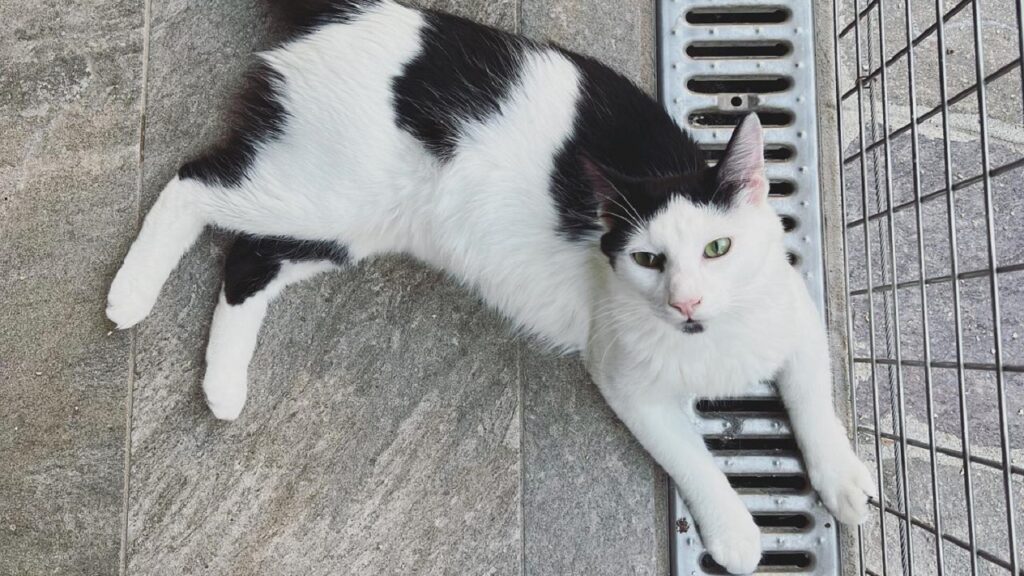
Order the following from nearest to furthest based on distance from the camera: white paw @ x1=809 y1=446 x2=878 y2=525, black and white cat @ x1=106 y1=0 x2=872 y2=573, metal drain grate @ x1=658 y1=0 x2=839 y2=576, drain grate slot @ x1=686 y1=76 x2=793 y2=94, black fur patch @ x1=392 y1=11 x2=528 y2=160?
black and white cat @ x1=106 y1=0 x2=872 y2=573, black fur patch @ x1=392 y1=11 x2=528 y2=160, white paw @ x1=809 y1=446 x2=878 y2=525, metal drain grate @ x1=658 y1=0 x2=839 y2=576, drain grate slot @ x1=686 y1=76 x2=793 y2=94

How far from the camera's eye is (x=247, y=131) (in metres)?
1.33

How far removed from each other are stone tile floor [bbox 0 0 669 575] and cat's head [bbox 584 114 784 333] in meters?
0.47

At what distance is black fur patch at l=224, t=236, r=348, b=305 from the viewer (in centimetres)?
141

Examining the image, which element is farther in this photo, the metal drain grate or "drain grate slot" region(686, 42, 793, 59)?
"drain grate slot" region(686, 42, 793, 59)

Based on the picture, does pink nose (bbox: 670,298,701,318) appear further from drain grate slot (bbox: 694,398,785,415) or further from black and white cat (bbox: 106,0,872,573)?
drain grate slot (bbox: 694,398,785,415)

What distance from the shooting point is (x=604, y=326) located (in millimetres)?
1268

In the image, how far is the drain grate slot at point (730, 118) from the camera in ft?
4.96

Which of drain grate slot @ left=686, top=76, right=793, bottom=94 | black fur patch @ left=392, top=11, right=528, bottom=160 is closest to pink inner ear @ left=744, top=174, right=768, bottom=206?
black fur patch @ left=392, top=11, right=528, bottom=160

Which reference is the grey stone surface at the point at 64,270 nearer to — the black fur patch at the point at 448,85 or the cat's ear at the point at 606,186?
the black fur patch at the point at 448,85

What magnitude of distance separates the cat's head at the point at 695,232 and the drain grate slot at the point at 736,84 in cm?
52

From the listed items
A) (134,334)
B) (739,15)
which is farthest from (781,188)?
(134,334)

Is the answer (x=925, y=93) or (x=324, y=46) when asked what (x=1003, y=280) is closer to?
(x=925, y=93)

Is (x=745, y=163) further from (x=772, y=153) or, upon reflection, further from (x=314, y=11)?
(x=314, y=11)

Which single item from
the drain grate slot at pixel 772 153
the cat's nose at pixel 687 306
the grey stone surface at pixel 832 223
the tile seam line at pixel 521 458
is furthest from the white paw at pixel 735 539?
the drain grate slot at pixel 772 153
